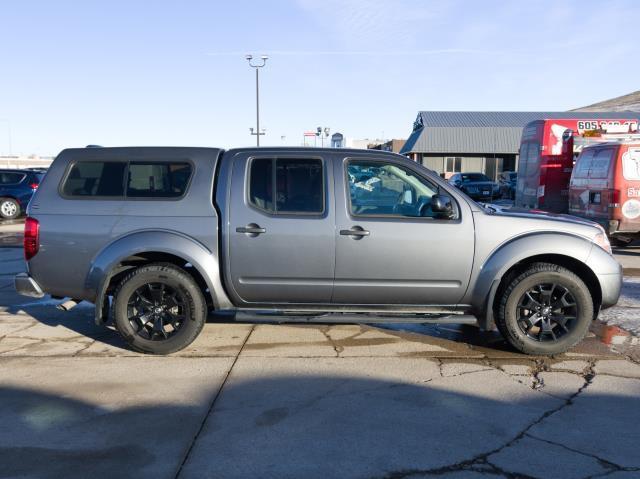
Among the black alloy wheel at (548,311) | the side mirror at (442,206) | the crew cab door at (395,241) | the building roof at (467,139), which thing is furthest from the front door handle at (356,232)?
the building roof at (467,139)

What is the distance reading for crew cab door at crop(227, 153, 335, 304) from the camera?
5.05 m

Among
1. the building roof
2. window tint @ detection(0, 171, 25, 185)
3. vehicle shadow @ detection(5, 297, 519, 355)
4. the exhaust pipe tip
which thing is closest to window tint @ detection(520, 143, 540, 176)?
vehicle shadow @ detection(5, 297, 519, 355)

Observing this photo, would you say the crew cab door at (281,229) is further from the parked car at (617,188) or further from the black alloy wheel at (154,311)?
the parked car at (617,188)

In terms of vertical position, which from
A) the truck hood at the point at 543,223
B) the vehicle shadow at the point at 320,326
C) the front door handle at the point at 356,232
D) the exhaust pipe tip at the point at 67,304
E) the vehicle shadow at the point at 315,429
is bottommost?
the vehicle shadow at the point at 315,429

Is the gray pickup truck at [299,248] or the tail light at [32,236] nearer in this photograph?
the gray pickup truck at [299,248]

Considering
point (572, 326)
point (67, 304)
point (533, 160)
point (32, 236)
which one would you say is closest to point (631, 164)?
point (533, 160)

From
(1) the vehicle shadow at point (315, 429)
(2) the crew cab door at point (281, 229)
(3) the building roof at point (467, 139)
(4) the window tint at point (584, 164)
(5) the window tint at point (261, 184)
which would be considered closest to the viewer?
(1) the vehicle shadow at point (315, 429)

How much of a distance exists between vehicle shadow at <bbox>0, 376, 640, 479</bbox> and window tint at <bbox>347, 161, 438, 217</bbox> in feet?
4.88

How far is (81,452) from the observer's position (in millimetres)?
3400

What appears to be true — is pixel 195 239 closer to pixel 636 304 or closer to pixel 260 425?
pixel 260 425

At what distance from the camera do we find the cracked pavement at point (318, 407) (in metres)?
3.26

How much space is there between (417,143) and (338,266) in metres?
41.6

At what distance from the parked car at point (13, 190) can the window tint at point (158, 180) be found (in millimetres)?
15171

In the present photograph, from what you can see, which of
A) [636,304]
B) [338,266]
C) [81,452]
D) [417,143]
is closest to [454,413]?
[338,266]
